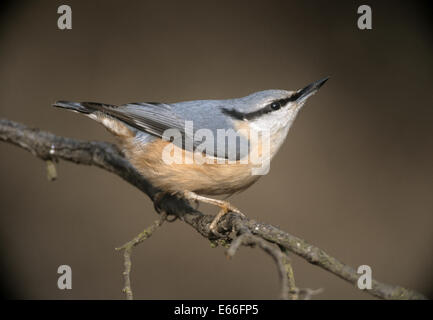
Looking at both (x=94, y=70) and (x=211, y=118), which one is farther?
(x=94, y=70)

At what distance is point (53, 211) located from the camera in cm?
363

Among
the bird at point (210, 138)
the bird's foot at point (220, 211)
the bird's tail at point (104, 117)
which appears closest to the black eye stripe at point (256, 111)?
the bird at point (210, 138)

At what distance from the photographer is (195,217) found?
1.95 metres

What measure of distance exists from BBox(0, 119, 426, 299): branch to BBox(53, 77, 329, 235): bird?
0.46ft

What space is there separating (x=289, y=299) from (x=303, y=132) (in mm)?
2566

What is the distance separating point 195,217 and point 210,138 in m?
0.36

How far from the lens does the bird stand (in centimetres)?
193

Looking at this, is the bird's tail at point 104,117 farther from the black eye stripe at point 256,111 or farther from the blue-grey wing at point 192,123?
the black eye stripe at point 256,111

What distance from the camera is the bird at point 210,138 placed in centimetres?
193

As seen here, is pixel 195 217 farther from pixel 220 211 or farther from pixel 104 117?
pixel 104 117

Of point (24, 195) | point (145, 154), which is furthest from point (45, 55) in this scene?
point (145, 154)

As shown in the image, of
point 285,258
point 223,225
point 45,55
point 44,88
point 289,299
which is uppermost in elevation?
point 45,55

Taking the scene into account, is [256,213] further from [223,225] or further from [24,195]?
[24,195]

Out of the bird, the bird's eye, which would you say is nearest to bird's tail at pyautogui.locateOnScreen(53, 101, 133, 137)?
the bird
